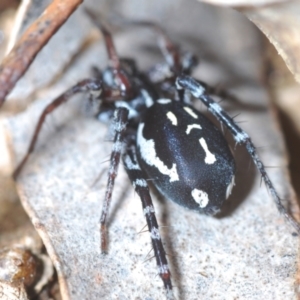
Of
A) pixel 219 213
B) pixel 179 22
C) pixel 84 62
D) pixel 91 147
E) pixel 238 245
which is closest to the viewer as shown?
pixel 238 245

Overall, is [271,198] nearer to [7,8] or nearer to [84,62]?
[84,62]

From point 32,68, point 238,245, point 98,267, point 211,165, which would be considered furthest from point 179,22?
point 98,267

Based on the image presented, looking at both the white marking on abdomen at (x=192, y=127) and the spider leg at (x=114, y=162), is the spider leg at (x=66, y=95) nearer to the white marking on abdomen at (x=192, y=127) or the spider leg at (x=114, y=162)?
the spider leg at (x=114, y=162)

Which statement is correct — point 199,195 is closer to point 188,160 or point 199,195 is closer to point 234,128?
point 188,160

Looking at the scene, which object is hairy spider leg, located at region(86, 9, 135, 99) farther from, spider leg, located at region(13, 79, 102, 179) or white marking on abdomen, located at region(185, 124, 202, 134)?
white marking on abdomen, located at region(185, 124, 202, 134)

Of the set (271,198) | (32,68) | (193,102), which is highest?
(32,68)
